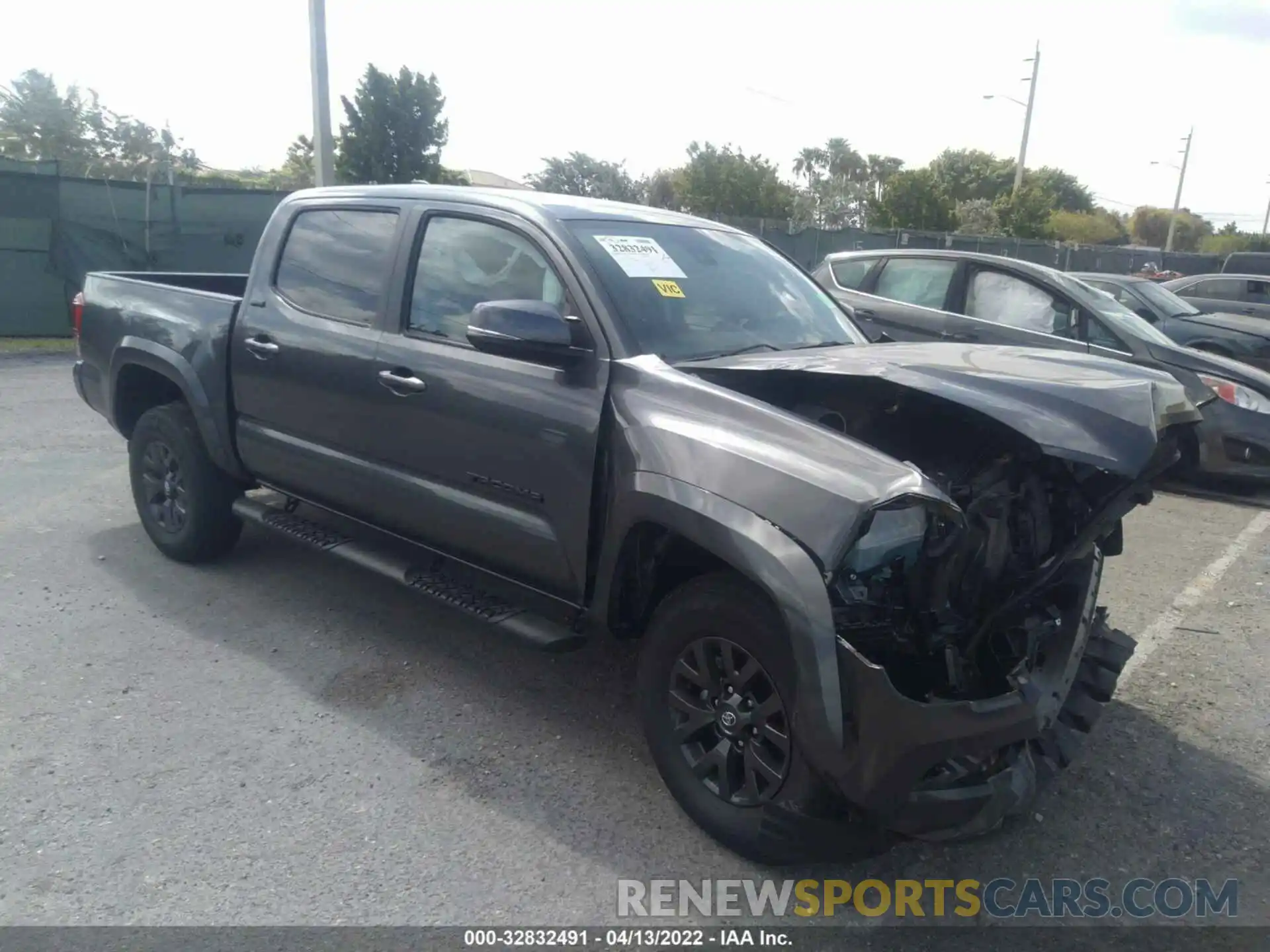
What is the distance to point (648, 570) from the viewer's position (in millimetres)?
3256

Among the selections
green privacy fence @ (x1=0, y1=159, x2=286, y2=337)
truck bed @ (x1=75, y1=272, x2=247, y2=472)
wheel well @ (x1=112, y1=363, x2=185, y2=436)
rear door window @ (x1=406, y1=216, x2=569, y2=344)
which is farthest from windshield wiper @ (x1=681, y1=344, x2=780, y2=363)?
green privacy fence @ (x1=0, y1=159, x2=286, y2=337)

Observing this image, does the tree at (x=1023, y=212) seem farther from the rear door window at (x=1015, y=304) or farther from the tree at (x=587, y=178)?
the rear door window at (x=1015, y=304)


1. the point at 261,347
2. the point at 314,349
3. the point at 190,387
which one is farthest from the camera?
the point at 190,387

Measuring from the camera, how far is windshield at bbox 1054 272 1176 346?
7.77 meters

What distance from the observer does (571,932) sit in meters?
2.70

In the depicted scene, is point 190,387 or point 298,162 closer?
point 190,387

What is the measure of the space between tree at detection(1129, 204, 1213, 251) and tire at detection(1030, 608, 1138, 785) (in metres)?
82.7

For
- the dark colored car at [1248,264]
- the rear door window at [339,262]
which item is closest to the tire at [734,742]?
the rear door window at [339,262]

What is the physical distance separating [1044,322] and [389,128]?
2359cm

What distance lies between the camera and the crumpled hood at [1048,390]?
2637mm

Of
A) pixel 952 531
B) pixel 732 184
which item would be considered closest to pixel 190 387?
pixel 952 531

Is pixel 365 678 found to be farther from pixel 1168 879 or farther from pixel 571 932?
pixel 1168 879

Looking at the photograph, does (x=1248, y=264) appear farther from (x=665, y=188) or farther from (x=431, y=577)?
(x=665, y=188)

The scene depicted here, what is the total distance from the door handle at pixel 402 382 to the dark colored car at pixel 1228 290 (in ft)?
43.8
